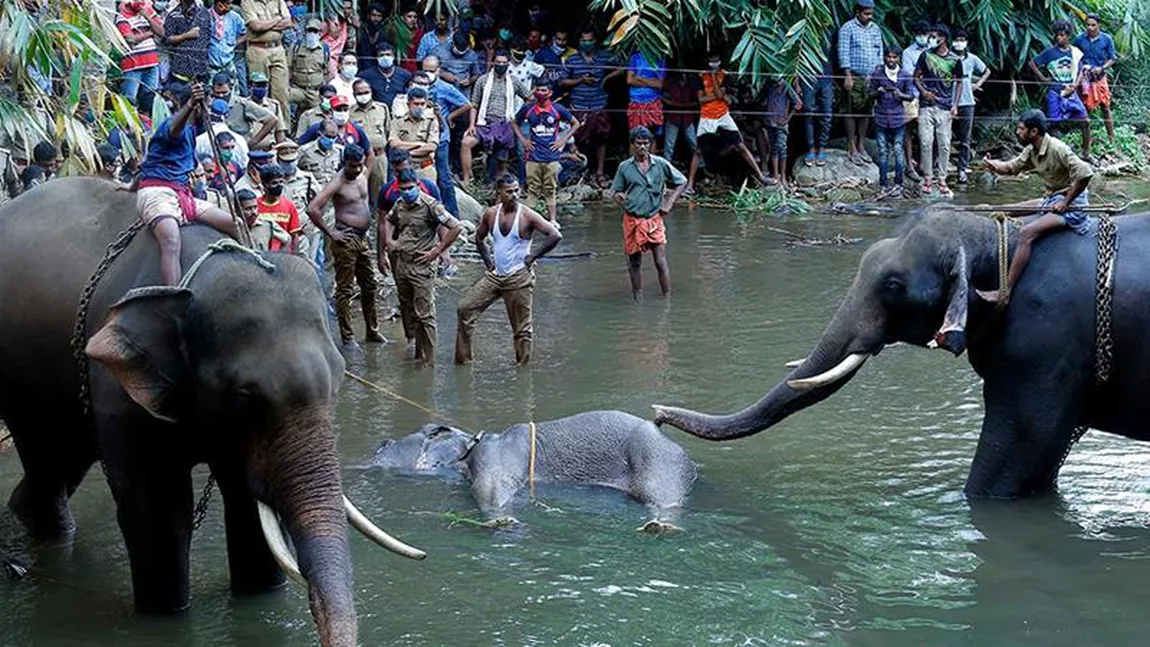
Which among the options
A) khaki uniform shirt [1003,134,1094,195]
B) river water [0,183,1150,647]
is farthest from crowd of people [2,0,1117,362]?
khaki uniform shirt [1003,134,1094,195]

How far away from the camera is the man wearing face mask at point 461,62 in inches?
757

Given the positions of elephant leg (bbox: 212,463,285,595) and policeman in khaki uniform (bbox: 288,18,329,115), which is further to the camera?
policeman in khaki uniform (bbox: 288,18,329,115)

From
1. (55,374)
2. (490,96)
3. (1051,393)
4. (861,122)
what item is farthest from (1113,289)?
(861,122)

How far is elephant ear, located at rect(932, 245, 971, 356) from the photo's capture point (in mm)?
7973

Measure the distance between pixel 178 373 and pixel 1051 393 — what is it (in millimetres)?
4431

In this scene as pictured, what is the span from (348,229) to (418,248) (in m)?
0.68

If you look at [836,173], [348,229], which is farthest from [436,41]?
[348,229]

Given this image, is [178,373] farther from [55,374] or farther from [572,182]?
[572,182]

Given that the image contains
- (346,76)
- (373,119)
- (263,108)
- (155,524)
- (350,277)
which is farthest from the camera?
(346,76)

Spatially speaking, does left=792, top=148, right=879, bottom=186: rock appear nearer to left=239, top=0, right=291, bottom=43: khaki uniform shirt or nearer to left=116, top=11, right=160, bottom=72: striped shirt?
left=239, top=0, right=291, bottom=43: khaki uniform shirt

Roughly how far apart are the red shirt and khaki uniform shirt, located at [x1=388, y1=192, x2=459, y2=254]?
81 centimetres

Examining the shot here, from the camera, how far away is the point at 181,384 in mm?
6215

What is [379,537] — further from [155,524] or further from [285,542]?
[155,524]

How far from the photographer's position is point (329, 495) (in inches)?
231
